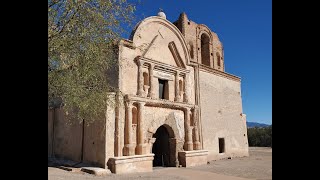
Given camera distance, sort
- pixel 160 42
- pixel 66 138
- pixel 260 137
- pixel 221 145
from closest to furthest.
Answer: pixel 66 138 < pixel 160 42 < pixel 221 145 < pixel 260 137

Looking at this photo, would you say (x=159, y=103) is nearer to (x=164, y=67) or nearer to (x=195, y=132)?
(x=164, y=67)

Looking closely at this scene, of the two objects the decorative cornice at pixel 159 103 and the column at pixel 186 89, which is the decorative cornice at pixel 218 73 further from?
the decorative cornice at pixel 159 103

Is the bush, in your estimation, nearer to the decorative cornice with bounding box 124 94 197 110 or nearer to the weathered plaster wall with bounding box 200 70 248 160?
the weathered plaster wall with bounding box 200 70 248 160

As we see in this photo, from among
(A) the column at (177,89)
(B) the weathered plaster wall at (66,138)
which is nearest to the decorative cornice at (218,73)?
(A) the column at (177,89)

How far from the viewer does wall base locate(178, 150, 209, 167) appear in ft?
49.3

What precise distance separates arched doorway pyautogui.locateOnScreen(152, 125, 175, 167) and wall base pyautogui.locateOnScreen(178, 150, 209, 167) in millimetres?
505

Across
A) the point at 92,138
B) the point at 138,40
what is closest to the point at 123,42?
the point at 138,40

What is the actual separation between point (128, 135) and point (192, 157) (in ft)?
14.9

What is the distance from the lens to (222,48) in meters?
27.9

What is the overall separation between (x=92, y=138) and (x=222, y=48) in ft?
62.9

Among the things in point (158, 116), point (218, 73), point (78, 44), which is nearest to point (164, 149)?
point (158, 116)

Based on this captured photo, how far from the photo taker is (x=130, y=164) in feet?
39.5

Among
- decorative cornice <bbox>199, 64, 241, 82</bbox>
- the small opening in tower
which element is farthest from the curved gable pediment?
the small opening in tower
